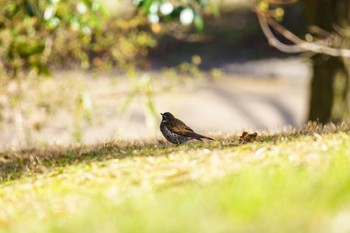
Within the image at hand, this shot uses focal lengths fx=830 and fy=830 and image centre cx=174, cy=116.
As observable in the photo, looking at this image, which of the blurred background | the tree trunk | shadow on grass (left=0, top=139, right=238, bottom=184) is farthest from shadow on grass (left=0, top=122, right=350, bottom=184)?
the tree trunk

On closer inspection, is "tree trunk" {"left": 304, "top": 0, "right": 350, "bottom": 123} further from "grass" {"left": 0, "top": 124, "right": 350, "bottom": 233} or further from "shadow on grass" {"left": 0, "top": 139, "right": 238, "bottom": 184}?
"shadow on grass" {"left": 0, "top": 139, "right": 238, "bottom": 184}

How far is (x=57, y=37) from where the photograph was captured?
14.5m

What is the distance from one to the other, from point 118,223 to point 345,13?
8.98m

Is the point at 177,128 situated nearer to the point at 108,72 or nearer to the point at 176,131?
the point at 176,131

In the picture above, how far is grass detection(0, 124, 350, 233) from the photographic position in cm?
460

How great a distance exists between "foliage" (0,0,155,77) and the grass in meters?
3.35

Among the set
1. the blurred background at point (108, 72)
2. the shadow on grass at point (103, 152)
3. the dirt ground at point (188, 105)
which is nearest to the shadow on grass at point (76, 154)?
the shadow on grass at point (103, 152)

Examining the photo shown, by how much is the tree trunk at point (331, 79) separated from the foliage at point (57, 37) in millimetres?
3102

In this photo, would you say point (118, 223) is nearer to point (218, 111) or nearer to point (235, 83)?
point (218, 111)

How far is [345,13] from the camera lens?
12883 mm

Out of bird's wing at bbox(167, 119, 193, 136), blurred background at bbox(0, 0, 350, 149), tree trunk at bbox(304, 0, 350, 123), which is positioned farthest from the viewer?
tree trunk at bbox(304, 0, 350, 123)

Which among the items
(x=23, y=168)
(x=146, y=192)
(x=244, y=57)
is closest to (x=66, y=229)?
(x=146, y=192)

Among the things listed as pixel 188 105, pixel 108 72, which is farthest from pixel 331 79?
pixel 188 105

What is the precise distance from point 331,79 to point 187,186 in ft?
24.9
